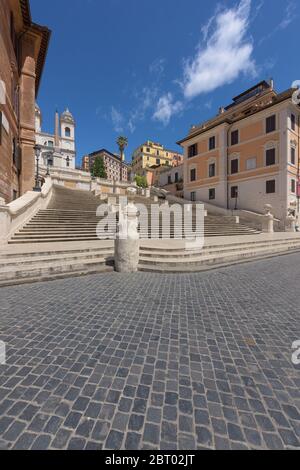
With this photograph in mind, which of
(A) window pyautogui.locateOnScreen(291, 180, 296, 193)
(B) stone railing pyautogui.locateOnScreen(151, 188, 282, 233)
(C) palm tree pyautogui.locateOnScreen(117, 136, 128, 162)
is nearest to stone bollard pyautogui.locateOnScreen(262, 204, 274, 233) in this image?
(B) stone railing pyautogui.locateOnScreen(151, 188, 282, 233)

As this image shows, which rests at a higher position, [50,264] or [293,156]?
[293,156]

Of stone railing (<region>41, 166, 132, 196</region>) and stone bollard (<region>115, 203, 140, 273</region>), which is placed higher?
stone railing (<region>41, 166, 132, 196</region>)

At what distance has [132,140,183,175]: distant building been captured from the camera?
69.0 meters

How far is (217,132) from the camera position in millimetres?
27359

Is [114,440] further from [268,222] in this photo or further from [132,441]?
[268,222]

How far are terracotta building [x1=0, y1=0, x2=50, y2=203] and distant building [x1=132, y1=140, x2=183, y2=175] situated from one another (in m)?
48.5

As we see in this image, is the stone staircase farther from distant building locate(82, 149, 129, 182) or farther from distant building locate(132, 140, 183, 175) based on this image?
distant building locate(82, 149, 129, 182)

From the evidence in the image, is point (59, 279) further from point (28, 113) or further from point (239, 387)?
point (28, 113)

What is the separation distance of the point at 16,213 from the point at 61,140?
58.4 meters

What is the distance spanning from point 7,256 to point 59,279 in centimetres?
A: 202

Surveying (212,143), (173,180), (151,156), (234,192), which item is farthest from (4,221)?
(151,156)

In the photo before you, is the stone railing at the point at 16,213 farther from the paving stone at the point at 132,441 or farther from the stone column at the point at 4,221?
the paving stone at the point at 132,441

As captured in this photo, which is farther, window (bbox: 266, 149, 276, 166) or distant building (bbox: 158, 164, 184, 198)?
distant building (bbox: 158, 164, 184, 198)

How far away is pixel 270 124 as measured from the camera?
74.3ft
